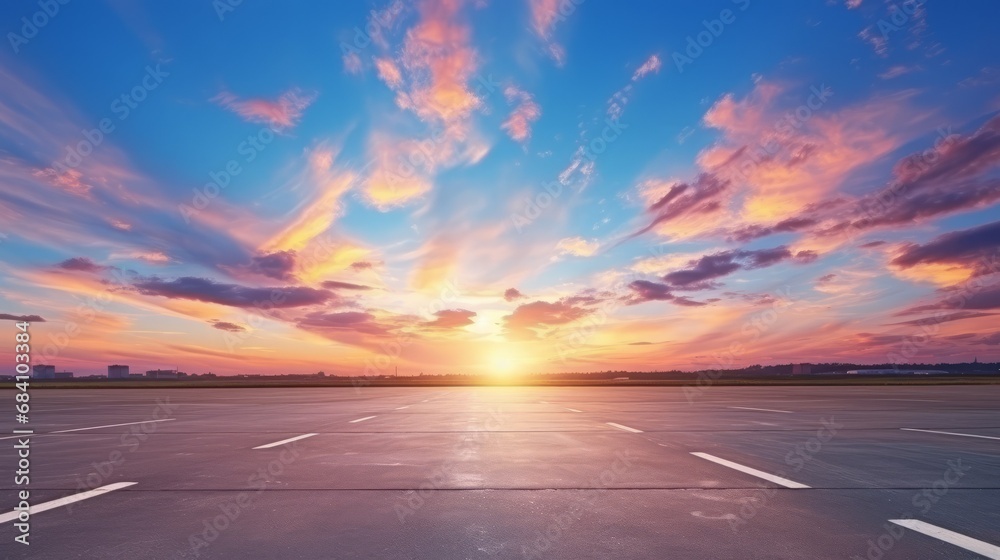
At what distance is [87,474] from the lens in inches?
270

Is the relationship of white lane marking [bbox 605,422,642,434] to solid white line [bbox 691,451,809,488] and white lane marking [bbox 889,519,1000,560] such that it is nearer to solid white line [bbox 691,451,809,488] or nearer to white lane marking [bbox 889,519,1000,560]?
solid white line [bbox 691,451,809,488]

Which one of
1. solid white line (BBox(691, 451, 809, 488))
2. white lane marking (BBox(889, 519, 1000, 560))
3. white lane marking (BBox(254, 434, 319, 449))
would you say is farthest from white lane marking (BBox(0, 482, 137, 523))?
white lane marking (BBox(889, 519, 1000, 560))

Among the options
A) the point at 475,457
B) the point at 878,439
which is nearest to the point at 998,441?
the point at 878,439

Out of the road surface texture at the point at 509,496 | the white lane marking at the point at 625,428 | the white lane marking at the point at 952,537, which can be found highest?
the white lane marking at the point at 625,428

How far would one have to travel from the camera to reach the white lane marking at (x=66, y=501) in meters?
4.96

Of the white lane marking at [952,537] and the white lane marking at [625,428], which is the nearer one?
the white lane marking at [952,537]

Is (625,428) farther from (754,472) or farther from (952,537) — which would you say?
(952,537)

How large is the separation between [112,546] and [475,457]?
477cm

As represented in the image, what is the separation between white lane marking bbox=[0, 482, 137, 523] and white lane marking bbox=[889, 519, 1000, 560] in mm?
6776

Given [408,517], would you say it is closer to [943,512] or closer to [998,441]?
[943,512]

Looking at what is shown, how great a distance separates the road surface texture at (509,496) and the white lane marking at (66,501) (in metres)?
0.02

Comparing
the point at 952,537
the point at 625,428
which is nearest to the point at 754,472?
the point at 952,537

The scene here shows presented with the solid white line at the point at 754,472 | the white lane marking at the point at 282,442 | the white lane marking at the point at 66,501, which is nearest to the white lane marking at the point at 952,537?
the solid white line at the point at 754,472

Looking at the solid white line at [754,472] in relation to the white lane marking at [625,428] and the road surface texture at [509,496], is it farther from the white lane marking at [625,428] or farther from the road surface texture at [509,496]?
the white lane marking at [625,428]
